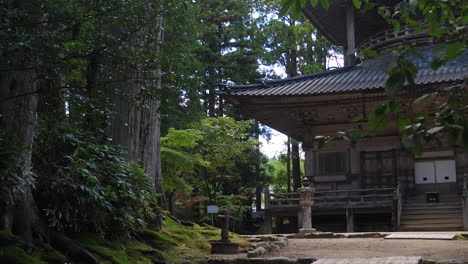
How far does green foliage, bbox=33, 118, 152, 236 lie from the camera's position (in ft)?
21.8

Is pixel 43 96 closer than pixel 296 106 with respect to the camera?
Yes

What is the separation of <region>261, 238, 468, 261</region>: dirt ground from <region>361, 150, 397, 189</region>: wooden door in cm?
863

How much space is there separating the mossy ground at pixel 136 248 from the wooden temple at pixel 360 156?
825 centimetres

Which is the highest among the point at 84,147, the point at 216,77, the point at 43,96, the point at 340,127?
the point at 216,77

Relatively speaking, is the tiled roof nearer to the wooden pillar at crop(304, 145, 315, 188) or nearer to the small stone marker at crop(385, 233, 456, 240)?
the wooden pillar at crop(304, 145, 315, 188)

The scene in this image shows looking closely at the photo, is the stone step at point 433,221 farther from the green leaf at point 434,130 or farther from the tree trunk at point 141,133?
the green leaf at point 434,130

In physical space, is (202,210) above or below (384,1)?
below

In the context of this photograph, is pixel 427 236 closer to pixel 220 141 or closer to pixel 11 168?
pixel 11 168

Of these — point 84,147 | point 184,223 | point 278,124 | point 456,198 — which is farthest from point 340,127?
point 84,147

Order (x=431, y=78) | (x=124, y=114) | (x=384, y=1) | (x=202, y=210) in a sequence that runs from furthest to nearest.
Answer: (x=202, y=210), (x=384, y=1), (x=431, y=78), (x=124, y=114)

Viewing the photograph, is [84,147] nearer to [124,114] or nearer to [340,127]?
[124,114]

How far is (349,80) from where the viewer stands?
19.2m

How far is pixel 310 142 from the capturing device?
1998 cm

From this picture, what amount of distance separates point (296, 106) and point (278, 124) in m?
2.70
